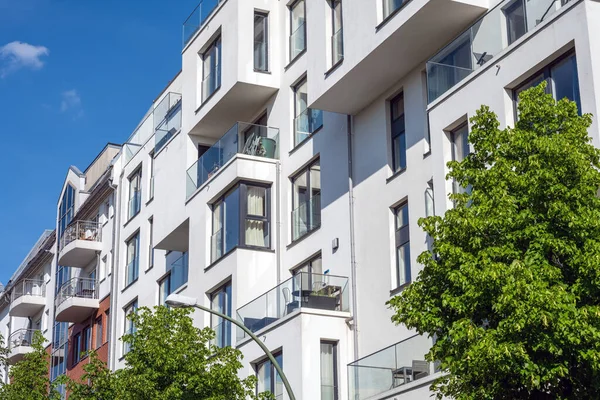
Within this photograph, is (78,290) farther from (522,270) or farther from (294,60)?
(522,270)

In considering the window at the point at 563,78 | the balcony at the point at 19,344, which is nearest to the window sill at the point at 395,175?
the window at the point at 563,78

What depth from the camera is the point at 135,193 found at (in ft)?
148

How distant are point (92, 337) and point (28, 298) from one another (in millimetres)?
11156

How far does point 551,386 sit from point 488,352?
4.03ft

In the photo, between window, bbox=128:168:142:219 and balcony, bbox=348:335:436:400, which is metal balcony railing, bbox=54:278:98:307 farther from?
balcony, bbox=348:335:436:400

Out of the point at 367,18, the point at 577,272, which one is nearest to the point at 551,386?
the point at 577,272

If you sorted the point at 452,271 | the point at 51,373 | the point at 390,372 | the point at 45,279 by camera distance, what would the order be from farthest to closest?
the point at 45,279 < the point at 51,373 < the point at 390,372 < the point at 452,271

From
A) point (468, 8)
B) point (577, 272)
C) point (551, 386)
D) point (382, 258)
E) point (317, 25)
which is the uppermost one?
point (317, 25)

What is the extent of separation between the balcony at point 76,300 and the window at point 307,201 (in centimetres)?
1878

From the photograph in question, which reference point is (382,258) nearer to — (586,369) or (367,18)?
(367,18)

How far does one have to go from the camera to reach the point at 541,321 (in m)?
14.7

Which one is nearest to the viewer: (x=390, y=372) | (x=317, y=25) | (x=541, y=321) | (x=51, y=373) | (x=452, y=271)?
(x=541, y=321)

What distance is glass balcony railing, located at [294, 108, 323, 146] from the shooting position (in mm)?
30953

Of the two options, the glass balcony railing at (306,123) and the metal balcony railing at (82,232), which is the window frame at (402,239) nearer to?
the glass balcony railing at (306,123)
